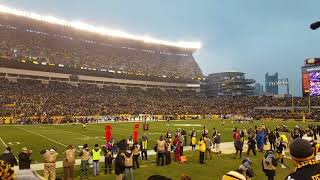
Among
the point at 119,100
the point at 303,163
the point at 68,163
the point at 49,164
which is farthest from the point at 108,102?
Answer: the point at 303,163

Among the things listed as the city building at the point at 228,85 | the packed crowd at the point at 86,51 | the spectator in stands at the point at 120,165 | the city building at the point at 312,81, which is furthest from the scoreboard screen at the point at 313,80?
the city building at the point at 228,85

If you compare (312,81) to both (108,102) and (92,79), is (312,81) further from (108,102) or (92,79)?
(92,79)

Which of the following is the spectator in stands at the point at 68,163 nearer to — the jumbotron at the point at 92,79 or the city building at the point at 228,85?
the jumbotron at the point at 92,79

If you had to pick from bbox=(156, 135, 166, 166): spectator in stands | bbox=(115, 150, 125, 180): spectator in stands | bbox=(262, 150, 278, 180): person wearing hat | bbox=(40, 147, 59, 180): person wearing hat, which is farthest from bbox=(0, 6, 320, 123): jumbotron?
bbox=(262, 150, 278, 180): person wearing hat

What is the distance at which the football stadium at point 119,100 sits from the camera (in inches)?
1083

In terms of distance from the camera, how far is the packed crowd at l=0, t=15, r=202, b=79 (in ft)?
288

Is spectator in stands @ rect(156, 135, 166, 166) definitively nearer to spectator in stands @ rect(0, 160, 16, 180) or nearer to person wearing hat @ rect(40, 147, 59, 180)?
person wearing hat @ rect(40, 147, 59, 180)

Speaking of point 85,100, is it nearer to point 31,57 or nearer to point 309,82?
point 31,57

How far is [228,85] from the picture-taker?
14538 cm

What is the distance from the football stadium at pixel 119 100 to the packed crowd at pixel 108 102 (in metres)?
0.23

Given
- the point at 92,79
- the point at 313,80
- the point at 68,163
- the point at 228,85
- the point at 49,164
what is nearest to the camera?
the point at 49,164

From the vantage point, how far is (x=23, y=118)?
203 ft

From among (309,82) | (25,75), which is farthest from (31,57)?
(309,82)

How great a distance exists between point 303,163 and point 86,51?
102 m
